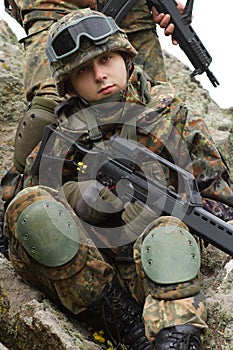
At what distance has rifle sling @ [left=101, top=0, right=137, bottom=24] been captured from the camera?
5.66 m

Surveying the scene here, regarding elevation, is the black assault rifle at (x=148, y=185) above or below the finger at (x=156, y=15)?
above

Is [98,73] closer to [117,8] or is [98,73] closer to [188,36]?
[117,8]

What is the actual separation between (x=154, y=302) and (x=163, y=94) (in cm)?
151

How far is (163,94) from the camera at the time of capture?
14.7ft

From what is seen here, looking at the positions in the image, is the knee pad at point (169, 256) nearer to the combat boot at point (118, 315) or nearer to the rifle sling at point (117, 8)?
the combat boot at point (118, 315)

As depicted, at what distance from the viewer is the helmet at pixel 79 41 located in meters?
4.15

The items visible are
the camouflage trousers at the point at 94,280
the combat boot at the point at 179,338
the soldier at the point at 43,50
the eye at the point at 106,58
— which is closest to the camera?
the combat boot at the point at 179,338

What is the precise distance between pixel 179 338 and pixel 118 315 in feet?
2.08

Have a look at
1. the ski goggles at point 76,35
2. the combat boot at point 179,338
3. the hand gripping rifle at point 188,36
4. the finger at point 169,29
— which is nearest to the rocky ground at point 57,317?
the combat boot at point 179,338

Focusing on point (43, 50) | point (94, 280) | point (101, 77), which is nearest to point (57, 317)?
point (94, 280)

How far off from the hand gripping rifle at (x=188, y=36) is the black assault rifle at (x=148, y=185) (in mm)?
2104

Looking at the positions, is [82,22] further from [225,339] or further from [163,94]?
[225,339]

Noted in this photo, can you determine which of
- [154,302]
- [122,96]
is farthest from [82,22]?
[154,302]

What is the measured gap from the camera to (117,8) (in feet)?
18.7
